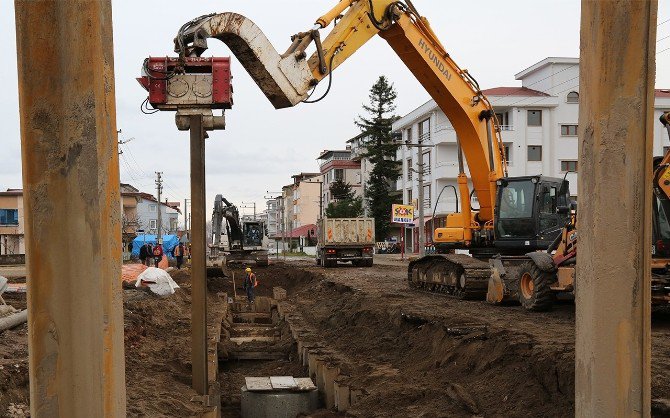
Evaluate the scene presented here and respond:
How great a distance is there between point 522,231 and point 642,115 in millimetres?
11020

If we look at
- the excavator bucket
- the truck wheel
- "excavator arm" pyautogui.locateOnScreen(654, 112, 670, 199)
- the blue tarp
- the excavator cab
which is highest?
the excavator bucket

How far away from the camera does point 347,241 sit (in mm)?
32469

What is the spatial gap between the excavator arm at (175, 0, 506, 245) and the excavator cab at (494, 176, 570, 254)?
1.75ft

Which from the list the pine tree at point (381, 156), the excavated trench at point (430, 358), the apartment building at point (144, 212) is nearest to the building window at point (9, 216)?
the apartment building at point (144, 212)

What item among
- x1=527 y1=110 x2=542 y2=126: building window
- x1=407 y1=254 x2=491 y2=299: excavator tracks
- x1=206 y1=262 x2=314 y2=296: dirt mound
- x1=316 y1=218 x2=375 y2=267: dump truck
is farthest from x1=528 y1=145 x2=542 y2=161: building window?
x1=407 y1=254 x2=491 y2=299: excavator tracks

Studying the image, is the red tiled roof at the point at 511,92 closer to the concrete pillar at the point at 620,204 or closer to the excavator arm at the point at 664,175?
the excavator arm at the point at 664,175

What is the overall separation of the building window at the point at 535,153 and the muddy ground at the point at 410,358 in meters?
33.7

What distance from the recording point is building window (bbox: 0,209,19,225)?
64688 mm

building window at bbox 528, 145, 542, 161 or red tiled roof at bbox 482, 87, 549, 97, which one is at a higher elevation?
red tiled roof at bbox 482, 87, 549, 97

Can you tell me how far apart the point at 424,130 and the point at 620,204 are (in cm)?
5244

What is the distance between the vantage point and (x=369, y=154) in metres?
65.2

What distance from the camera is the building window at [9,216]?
64688 mm

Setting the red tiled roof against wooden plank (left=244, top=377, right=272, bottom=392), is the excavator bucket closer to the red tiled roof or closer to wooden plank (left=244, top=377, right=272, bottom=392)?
wooden plank (left=244, top=377, right=272, bottom=392)

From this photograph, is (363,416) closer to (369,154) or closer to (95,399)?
(95,399)
